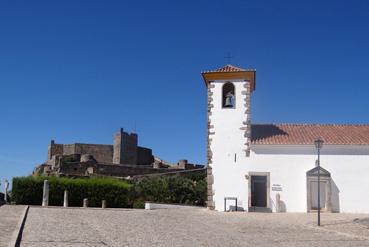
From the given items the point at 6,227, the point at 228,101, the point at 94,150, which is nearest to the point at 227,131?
the point at 228,101

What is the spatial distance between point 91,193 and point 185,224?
14.5 m

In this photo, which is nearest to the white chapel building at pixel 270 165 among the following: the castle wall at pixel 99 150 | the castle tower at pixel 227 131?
the castle tower at pixel 227 131

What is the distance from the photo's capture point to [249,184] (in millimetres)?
22781

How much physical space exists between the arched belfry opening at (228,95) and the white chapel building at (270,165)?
100 mm

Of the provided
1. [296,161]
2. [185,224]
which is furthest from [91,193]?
[185,224]

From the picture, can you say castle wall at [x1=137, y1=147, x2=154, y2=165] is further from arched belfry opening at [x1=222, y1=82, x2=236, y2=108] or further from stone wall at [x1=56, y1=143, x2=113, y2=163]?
arched belfry opening at [x1=222, y1=82, x2=236, y2=108]

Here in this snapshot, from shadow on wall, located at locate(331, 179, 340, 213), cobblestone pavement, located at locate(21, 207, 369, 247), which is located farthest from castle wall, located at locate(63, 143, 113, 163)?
cobblestone pavement, located at locate(21, 207, 369, 247)

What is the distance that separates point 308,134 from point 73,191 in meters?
13.6

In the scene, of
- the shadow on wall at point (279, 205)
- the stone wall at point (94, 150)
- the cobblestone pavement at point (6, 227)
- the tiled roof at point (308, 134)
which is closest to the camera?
the cobblestone pavement at point (6, 227)

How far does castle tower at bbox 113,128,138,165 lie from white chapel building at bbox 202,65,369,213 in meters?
38.2

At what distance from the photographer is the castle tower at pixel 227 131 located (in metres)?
23.0

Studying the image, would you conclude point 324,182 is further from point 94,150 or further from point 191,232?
point 94,150

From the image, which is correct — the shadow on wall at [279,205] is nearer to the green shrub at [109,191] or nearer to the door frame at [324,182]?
the door frame at [324,182]

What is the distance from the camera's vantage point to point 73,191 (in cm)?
2853
